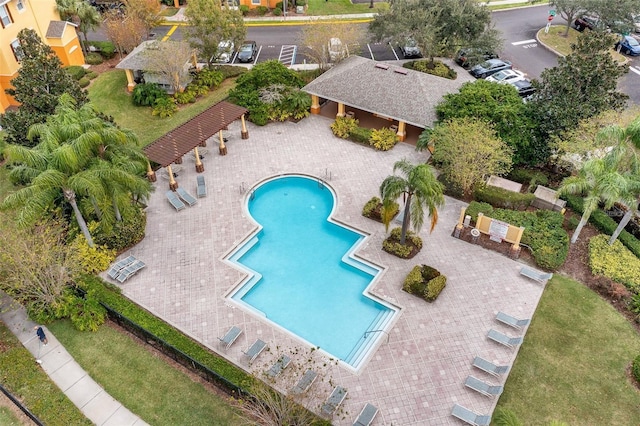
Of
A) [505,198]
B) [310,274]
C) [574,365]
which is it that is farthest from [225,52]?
[574,365]

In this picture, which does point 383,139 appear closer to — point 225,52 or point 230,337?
point 225,52

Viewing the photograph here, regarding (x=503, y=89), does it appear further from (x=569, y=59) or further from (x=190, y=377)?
(x=190, y=377)

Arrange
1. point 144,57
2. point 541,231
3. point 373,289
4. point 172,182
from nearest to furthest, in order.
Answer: point 373,289
point 541,231
point 172,182
point 144,57

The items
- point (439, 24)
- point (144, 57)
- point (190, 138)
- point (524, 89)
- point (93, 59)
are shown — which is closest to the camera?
point (190, 138)

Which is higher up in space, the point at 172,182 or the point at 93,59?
the point at 93,59

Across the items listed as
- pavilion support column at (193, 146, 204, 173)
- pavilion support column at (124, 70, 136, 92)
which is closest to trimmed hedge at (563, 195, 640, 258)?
pavilion support column at (193, 146, 204, 173)

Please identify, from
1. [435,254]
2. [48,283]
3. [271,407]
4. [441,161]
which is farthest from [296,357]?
[441,161]

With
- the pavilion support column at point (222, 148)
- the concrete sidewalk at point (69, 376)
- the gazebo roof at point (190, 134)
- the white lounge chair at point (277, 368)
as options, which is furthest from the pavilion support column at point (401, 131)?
the concrete sidewalk at point (69, 376)
